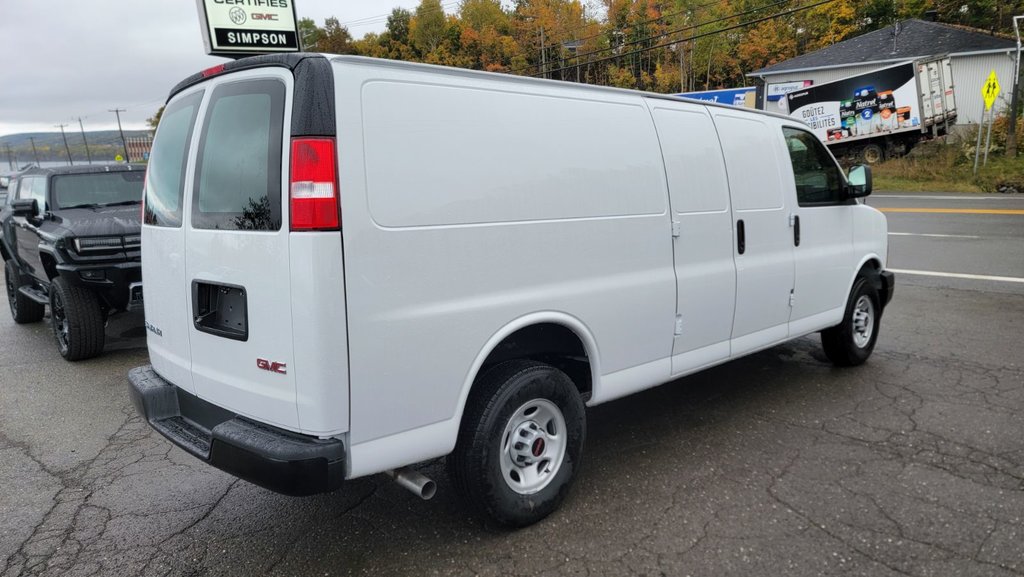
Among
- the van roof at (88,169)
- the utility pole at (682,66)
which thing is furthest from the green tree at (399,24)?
the van roof at (88,169)

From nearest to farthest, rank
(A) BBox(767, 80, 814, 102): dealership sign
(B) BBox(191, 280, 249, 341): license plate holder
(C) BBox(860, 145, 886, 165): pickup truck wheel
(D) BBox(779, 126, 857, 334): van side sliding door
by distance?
(B) BBox(191, 280, 249, 341): license plate holder → (D) BBox(779, 126, 857, 334): van side sliding door → (C) BBox(860, 145, 886, 165): pickup truck wheel → (A) BBox(767, 80, 814, 102): dealership sign

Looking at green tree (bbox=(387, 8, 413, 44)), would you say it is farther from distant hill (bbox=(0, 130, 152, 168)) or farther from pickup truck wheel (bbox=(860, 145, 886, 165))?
distant hill (bbox=(0, 130, 152, 168))

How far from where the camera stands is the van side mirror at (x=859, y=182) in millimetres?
5102

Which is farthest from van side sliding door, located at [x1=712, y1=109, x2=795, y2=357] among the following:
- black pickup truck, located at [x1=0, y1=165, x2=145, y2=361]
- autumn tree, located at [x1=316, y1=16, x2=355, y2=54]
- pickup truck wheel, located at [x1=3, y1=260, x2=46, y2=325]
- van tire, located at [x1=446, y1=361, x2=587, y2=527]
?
autumn tree, located at [x1=316, y1=16, x2=355, y2=54]

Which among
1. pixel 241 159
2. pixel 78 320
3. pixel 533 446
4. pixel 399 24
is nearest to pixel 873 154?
pixel 78 320

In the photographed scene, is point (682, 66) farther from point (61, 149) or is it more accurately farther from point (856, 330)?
point (61, 149)

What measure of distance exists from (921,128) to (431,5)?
56.2 meters

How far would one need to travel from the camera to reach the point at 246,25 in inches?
455

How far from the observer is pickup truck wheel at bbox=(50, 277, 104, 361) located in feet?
20.4

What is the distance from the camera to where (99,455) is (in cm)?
427

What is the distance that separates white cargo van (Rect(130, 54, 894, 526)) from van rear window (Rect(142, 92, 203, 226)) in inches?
0.7

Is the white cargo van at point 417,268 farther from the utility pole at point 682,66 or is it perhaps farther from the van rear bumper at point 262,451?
the utility pole at point 682,66

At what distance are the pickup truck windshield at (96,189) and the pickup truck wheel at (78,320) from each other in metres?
1.78

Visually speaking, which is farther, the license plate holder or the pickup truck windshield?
the pickup truck windshield
